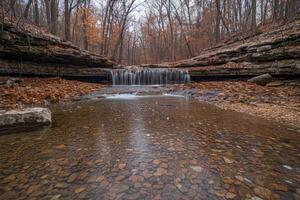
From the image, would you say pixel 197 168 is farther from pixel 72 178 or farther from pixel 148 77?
pixel 148 77

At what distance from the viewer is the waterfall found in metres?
13.9

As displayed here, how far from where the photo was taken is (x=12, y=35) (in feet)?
26.3

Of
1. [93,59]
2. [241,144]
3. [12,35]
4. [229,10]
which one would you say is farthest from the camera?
[229,10]

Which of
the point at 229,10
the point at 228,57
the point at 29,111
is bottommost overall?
the point at 29,111

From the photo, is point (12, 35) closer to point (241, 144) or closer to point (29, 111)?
point (29, 111)

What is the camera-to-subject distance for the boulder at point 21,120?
3201mm

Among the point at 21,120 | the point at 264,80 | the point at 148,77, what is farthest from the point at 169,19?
the point at 21,120

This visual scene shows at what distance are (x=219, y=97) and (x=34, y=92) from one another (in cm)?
696

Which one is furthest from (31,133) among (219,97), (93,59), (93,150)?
(93,59)

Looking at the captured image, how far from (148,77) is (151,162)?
40.5ft

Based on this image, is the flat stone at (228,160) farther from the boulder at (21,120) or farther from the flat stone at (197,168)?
the boulder at (21,120)

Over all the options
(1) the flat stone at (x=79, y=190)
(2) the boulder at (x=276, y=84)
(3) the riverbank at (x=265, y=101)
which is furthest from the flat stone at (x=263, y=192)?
(2) the boulder at (x=276, y=84)

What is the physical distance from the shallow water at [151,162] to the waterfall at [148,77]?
10.4 m

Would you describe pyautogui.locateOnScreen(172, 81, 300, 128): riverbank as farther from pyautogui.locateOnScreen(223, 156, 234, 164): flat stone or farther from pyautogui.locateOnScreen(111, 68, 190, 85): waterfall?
pyautogui.locateOnScreen(111, 68, 190, 85): waterfall
